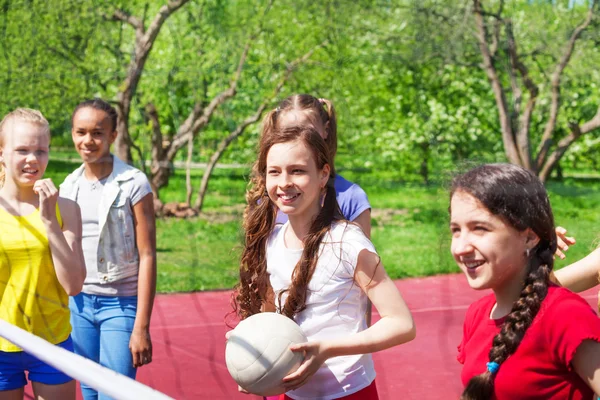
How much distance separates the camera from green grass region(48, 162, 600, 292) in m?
10.8

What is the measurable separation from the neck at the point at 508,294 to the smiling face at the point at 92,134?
2.16 meters

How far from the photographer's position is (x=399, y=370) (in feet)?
20.2

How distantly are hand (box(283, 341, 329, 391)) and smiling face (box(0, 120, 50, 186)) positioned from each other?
1447 millimetres

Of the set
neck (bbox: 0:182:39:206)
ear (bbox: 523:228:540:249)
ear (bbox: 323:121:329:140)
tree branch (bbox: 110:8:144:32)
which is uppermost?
tree branch (bbox: 110:8:144:32)

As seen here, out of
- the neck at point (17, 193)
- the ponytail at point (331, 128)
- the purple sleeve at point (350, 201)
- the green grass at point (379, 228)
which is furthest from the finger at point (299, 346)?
the green grass at point (379, 228)

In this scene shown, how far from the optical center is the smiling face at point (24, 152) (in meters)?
3.29

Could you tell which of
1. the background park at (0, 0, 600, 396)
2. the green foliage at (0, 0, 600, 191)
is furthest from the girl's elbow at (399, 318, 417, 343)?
the green foliage at (0, 0, 600, 191)

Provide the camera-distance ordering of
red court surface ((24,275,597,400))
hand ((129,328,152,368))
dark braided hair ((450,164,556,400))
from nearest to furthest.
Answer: dark braided hair ((450,164,556,400))
hand ((129,328,152,368))
red court surface ((24,275,597,400))

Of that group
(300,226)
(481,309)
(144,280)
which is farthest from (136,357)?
(481,309)

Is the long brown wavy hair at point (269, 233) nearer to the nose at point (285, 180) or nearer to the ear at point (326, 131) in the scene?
the nose at point (285, 180)

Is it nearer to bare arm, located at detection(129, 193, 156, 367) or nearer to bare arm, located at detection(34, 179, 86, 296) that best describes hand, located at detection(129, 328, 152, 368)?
bare arm, located at detection(129, 193, 156, 367)

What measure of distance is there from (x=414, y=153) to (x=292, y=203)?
47.5 feet

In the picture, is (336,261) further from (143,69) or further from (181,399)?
(143,69)

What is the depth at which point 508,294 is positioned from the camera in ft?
6.81
